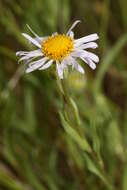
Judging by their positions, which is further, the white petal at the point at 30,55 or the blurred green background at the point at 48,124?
the blurred green background at the point at 48,124

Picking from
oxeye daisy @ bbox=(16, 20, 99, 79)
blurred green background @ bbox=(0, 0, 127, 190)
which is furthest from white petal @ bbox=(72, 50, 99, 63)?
blurred green background @ bbox=(0, 0, 127, 190)

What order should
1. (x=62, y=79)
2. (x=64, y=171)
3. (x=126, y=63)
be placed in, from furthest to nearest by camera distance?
1. (x=126, y=63)
2. (x=64, y=171)
3. (x=62, y=79)

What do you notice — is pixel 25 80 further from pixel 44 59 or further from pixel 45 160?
pixel 44 59

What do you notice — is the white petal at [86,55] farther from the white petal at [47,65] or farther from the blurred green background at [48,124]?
the blurred green background at [48,124]

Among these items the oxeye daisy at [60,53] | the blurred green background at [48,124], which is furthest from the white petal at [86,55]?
the blurred green background at [48,124]

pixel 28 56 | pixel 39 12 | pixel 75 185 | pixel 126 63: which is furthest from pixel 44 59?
pixel 126 63

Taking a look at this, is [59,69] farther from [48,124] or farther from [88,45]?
[48,124]

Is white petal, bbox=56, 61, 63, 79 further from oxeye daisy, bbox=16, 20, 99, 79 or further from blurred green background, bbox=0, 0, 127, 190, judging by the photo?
blurred green background, bbox=0, 0, 127, 190
